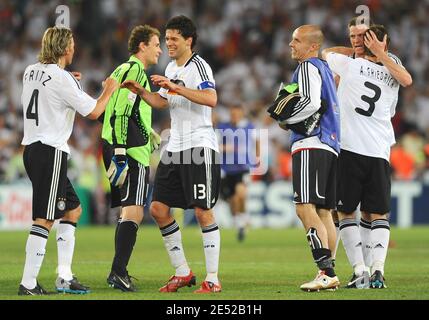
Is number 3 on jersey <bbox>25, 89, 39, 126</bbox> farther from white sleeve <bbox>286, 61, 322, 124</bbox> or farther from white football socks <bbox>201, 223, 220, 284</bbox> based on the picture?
white sleeve <bbox>286, 61, 322, 124</bbox>

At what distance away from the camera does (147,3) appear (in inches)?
1065

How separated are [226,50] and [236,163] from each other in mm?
6939

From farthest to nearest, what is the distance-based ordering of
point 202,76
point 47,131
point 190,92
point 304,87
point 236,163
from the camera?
point 236,163 → point 202,76 → point 304,87 → point 190,92 → point 47,131

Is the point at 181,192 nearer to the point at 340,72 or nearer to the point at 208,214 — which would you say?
the point at 208,214

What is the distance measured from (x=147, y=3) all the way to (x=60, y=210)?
18.1 m

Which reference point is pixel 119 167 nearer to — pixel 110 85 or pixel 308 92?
pixel 110 85

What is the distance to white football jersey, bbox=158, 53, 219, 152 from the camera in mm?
9906

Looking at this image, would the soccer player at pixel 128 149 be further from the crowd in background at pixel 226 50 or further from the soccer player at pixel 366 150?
the crowd in background at pixel 226 50

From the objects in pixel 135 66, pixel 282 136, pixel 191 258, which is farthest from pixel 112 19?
pixel 135 66

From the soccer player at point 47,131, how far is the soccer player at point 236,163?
9.62 meters

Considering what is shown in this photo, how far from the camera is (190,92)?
9641 millimetres

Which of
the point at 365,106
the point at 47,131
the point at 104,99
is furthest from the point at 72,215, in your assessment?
the point at 365,106

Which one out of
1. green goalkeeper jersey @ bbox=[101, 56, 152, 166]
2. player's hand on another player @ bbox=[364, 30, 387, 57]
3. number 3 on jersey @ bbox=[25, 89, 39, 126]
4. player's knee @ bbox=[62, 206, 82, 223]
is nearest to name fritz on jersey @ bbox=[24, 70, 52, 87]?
number 3 on jersey @ bbox=[25, 89, 39, 126]
